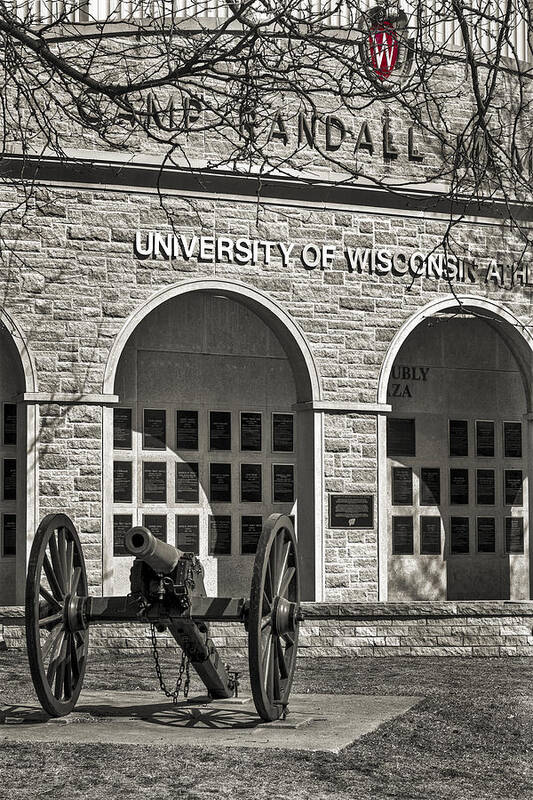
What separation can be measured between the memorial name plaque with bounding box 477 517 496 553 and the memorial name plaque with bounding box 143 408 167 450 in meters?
4.57

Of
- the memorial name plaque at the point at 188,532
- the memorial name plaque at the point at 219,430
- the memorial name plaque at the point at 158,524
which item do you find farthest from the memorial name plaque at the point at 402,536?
the memorial name plaque at the point at 158,524

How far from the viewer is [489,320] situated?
17.0 metres

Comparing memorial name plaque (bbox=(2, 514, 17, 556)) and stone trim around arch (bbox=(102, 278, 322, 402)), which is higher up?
stone trim around arch (bbox=(102, 278, 322, 402))

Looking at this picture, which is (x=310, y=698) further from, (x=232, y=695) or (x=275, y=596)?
(x=275, y=596)

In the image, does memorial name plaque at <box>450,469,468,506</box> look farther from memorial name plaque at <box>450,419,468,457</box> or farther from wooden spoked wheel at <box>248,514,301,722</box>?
wooden spoked wheel at <box>248,514,301,722</box>

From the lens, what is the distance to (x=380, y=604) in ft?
48.8

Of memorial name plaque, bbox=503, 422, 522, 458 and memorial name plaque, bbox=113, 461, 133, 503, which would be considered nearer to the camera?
memorial name plaque, bbox=113, 461, 133, 503

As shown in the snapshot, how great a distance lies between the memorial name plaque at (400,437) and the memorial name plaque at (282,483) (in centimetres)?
142

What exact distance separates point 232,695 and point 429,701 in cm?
148

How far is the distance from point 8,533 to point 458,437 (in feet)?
20.5

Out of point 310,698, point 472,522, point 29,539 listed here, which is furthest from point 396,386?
point 310,698

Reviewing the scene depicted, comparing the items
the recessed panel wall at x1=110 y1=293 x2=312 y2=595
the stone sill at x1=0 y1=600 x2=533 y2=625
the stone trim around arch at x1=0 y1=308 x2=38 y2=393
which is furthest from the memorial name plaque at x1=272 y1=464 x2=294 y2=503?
the stone trim around arch at x1=0 y1=308 x2=38 y2=393

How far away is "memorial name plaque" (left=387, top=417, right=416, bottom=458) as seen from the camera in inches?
720

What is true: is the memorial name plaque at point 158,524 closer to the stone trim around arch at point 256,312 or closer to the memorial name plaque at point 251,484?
the memorial name plaque at point 251,484
